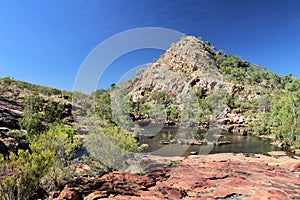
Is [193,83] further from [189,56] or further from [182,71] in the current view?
[189,56]

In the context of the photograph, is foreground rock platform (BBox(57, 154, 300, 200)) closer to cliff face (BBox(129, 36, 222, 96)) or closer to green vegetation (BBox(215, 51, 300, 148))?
green vegetation (BBox(215, 51, 300, 148))

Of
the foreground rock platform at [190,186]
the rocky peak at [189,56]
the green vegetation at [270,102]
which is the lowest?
the foreground rock platform at [190,186]

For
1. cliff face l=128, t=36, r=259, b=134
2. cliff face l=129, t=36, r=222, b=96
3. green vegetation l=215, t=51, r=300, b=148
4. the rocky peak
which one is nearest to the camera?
green vegetation l=215, t=51, r=300, b=148

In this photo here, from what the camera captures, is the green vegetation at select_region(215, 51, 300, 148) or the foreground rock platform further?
the green vegetation at select_region(215, 51, 300, 148)

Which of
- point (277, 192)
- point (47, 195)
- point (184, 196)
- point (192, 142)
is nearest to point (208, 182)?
point (184, 196)

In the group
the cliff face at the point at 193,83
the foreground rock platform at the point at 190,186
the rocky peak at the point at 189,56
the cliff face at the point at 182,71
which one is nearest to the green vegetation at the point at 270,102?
the cliff face at the point at 193,83

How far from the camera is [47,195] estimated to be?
8898mm

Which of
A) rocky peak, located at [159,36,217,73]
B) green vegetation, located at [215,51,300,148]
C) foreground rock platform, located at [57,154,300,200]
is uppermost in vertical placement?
rocky peak, located at [159,36,217,73]

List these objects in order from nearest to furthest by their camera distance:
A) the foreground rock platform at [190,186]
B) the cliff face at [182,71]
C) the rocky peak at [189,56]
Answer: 1. the foreground rock platform at [190,186]
2. the cliff face at [182,71]
3. the rocky peak at [189,56]

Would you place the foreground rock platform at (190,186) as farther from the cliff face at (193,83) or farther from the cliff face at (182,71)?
the cliff face at (182,71)

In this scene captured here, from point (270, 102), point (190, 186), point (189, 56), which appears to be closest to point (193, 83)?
point (189, 56)

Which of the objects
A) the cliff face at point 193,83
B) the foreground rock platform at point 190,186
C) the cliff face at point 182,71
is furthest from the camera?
the cliff face at point 182,71

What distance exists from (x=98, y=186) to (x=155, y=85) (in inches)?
3681

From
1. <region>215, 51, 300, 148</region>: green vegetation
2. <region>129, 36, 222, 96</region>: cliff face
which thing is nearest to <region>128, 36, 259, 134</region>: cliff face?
<region>129, 36, 222, 96</region>: cliff face
